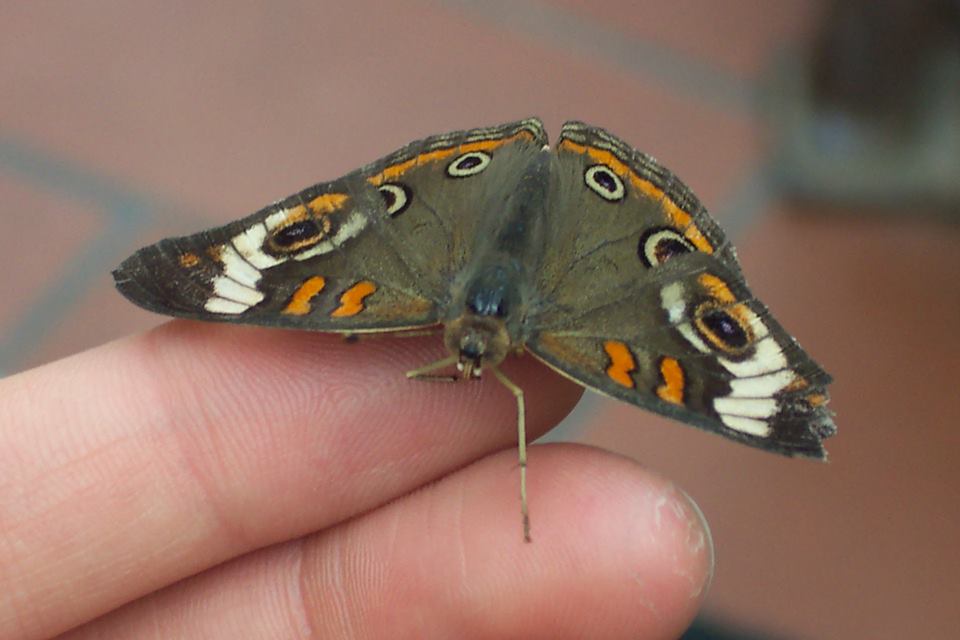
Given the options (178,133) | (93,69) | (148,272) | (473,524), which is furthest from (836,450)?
(93,69)

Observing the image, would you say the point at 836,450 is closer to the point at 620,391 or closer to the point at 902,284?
the point at 902,284

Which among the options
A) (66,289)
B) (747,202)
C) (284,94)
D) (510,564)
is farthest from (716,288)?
(284,94)

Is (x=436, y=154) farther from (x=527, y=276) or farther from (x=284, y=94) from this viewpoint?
(x=284, y=94)

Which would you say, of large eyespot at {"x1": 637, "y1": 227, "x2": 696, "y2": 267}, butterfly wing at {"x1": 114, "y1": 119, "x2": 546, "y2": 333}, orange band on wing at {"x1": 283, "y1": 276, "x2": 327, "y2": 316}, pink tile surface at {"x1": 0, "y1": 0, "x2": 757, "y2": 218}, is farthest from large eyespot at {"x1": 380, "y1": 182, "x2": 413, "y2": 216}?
pink tile surface at {"x1": 0, "y1": 0, "x2": 757, "y2": 218}

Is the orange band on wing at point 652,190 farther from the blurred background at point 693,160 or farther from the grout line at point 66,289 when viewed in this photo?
the grout line at point 66,289

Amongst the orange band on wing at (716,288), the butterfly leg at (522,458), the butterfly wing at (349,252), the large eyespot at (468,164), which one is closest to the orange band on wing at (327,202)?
the butterfly wing at (349,252)

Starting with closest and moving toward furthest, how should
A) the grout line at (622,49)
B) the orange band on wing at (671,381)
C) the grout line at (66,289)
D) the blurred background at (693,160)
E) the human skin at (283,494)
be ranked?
the orange band on wing at (671,381) < the human skin at (283,494) < the blurred background at (693,160) < the grout line at (66,289) < the grout line at (622,49)
